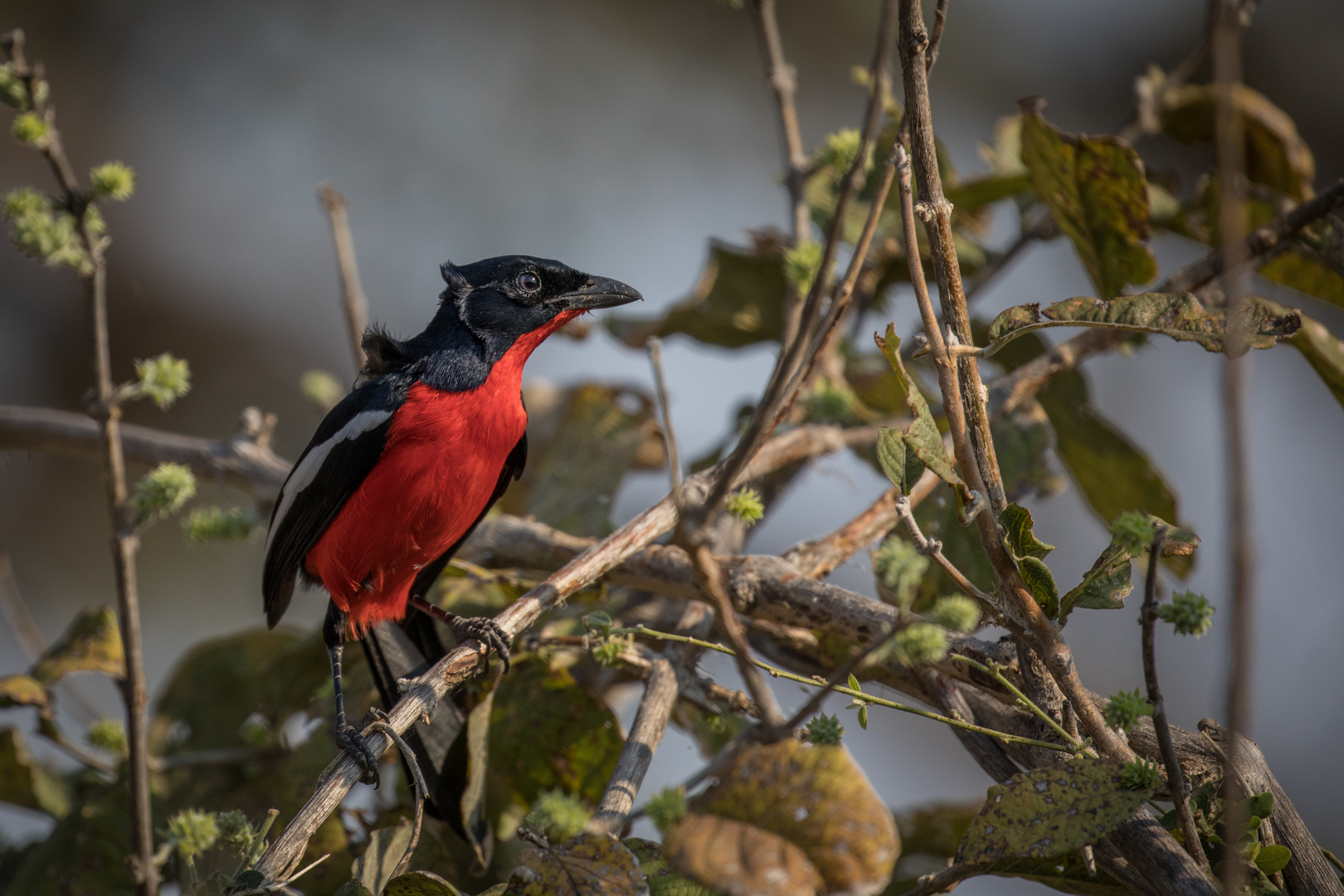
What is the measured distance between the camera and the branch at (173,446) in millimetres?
3332

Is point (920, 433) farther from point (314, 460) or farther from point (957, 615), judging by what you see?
point (314, 460)

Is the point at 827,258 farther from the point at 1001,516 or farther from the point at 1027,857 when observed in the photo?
the point at 1027,857

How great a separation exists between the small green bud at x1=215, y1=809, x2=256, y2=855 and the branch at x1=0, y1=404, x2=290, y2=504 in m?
1.47

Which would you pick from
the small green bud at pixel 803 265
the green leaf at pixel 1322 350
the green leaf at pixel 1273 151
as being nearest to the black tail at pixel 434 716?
the small green bud at pixel 803 265

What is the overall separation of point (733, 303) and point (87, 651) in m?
A: 2.14

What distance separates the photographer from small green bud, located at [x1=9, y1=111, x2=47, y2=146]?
2160mm

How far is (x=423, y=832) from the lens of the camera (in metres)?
2.40

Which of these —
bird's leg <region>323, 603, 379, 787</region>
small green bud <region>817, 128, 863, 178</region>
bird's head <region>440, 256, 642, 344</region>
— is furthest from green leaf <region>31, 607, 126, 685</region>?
small green bud <region>817, 128, 863, 178</region>

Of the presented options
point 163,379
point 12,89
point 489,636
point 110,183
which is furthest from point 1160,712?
point 12,89

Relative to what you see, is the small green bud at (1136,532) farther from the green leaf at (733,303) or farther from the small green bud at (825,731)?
the green leaf at (733,303)

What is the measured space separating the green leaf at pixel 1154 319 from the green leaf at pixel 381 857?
144cm

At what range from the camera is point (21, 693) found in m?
2.60

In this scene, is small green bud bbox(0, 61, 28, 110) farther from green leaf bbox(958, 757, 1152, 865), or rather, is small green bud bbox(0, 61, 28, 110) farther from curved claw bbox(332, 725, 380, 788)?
green leaf bbox(958, 757, 1152, 865)

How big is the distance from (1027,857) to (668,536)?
120 cm
